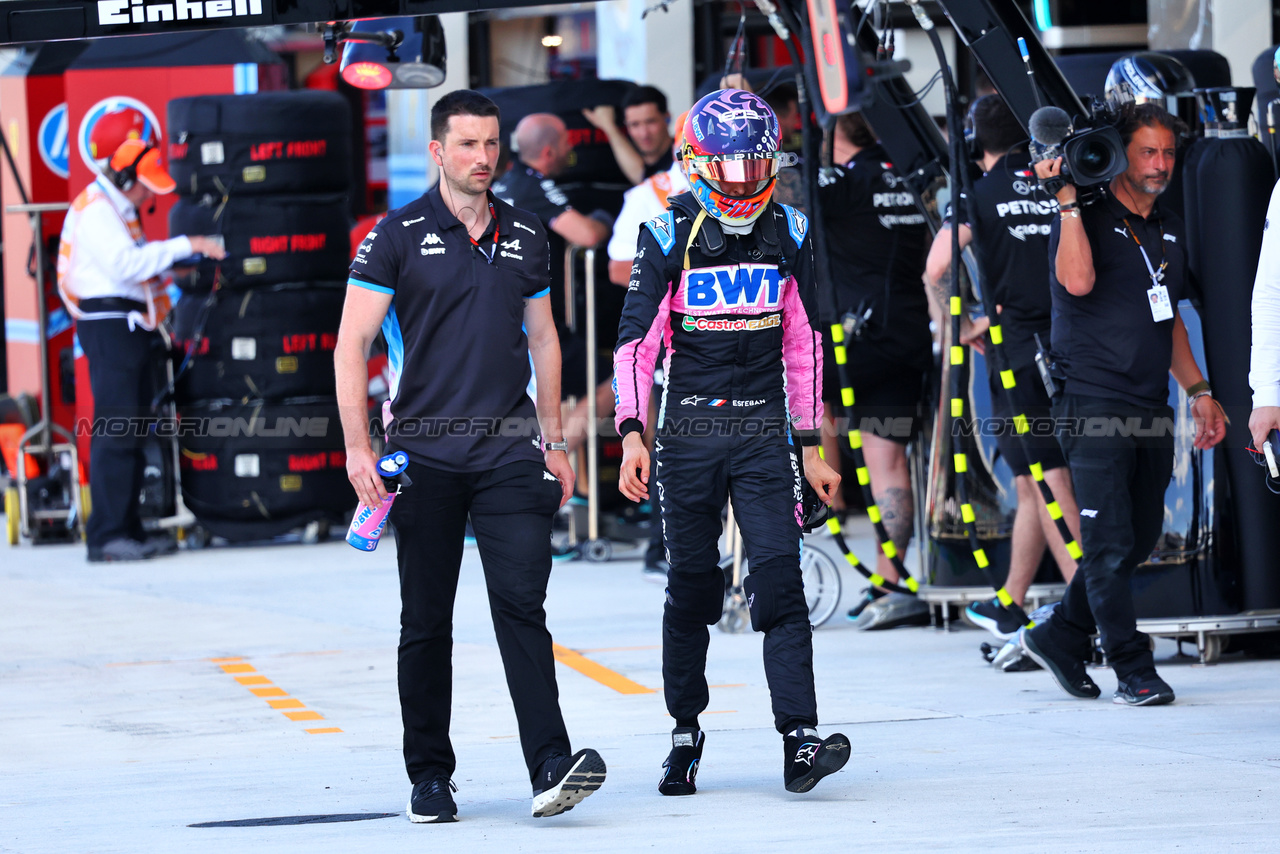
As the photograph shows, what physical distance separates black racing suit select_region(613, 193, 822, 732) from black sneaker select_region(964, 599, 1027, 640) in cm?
228

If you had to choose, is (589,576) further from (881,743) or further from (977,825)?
(977,825)

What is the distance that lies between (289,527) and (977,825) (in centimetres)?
807

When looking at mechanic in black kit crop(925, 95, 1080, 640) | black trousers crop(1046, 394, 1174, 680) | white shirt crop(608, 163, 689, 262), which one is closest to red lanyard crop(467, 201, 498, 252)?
black trousers crop(1046, 394, 1174, 680)

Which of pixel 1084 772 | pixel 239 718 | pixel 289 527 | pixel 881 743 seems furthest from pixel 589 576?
pixel 1084 772

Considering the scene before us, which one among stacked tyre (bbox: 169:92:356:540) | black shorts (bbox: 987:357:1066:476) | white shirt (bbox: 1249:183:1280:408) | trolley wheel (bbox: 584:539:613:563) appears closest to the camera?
white shirt (bbox: 1249:183:1280:408)

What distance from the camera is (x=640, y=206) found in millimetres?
9430

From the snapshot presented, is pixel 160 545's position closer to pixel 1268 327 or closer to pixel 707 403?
pixel 707 403

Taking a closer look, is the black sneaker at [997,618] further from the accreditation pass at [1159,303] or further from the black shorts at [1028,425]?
the accreditation pass at [1159,303]

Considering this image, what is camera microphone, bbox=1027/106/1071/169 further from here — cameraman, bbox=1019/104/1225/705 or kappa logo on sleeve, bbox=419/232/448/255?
kappa logo on sleeve, bbox=419/232/448/255

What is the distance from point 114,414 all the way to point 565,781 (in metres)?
7.24

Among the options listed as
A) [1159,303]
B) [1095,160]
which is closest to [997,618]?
[1159,303]

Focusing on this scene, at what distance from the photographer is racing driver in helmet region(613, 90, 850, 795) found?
493 centimetres

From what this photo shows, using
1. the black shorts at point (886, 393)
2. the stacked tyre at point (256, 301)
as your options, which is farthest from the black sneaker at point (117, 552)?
the black shorts at point (886, 393)

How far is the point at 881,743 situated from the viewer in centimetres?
550
